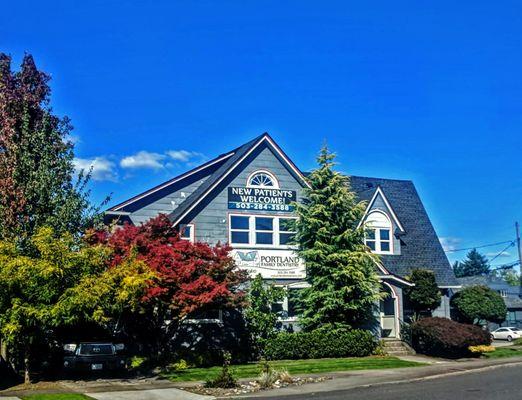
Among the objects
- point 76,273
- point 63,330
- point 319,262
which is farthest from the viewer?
point 319,262

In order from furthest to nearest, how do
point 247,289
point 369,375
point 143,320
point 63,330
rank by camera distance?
point 247,289, point 143,320, point 369,375, point 63,330

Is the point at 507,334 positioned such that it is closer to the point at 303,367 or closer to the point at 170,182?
the point at 303,367

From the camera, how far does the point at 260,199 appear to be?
29.1 metres

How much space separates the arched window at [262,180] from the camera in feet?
95.5

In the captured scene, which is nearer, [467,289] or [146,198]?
[146,198]

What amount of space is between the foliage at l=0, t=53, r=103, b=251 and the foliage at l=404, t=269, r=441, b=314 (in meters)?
17.9

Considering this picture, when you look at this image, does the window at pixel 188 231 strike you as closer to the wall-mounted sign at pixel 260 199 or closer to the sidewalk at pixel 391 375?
the wall-mounted sign at pixel 260 199

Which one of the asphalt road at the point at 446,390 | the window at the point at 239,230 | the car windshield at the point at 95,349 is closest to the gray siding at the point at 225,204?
the window at the point at 239,230

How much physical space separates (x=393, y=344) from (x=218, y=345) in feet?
29.8

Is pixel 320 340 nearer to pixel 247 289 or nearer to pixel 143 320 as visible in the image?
pixel 247 289

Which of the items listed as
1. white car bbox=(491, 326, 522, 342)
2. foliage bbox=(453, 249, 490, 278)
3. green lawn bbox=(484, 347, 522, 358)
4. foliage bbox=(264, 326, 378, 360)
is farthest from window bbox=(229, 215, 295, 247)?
foliage bbox=(453, 249, 490, 278)

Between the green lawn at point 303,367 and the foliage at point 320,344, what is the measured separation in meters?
0.83

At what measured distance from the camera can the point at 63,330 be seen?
19.4 meters

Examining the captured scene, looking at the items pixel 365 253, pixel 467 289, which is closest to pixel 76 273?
pixel 365 253
